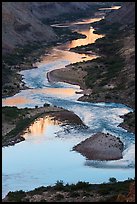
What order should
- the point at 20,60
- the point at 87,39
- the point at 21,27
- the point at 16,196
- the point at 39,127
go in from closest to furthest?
the point at 16,196 < the point at 39,127 < the point at 20,60 < the point at 21,27 < the point at 87,39

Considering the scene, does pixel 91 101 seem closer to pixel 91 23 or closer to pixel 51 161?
pixel 51 161

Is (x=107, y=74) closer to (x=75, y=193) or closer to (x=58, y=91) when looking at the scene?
(x=58, y=91)

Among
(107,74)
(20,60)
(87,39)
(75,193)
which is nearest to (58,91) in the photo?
(107,74)

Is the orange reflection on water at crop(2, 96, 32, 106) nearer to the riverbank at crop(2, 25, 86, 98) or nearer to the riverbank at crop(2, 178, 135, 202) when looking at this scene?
the riverbank at crop(2, 25, 86, 98)

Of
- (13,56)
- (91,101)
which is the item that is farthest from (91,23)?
(91,101)

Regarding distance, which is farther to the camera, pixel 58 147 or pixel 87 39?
pixel 87 39

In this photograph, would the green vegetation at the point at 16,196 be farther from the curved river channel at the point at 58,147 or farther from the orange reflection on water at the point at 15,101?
the orange reflection on water at the point at 15,101

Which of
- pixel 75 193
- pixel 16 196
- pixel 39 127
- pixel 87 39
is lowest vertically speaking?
pixel 16 196
